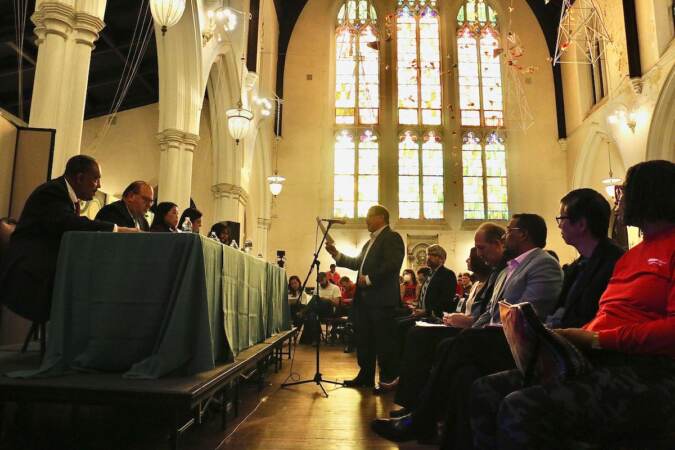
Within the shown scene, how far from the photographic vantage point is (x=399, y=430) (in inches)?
79.4

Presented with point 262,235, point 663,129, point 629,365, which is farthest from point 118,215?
point 663,129

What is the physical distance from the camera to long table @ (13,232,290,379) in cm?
214

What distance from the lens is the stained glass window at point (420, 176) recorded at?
13422 mm

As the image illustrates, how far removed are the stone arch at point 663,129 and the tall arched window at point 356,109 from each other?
653cm

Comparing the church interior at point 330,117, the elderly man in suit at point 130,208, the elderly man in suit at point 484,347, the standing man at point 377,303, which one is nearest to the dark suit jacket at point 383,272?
the standing man at point 377,303

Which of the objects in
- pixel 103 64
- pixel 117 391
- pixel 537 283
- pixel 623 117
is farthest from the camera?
pixel 623 117

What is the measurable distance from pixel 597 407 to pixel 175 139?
21.2 ft

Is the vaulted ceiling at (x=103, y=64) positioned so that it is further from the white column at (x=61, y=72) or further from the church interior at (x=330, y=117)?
the white column at (x=61, y=72)

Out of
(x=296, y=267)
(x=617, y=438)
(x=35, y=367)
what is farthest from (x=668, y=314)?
(x=296, y=267)

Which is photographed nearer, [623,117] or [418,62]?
[623,117]

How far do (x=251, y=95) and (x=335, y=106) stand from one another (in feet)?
15.2

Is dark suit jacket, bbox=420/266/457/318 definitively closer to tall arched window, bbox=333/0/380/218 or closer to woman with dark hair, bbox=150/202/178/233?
woman with dark hair, bbox=150/202/178/233

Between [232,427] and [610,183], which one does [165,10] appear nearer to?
[232,427]

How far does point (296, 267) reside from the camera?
1303 centimetres
